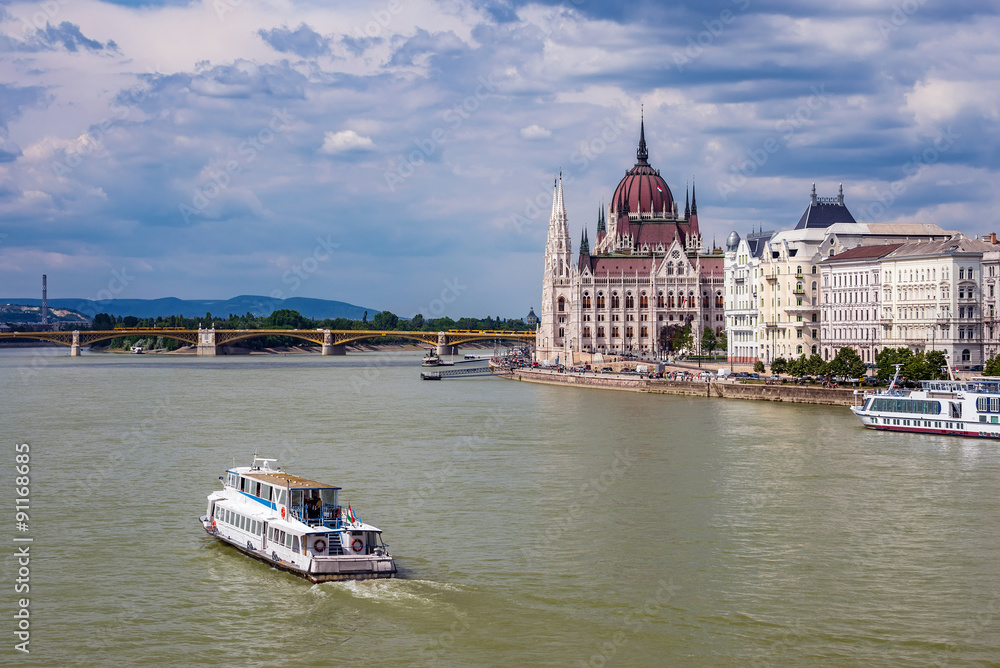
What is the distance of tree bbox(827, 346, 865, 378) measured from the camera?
247 ft

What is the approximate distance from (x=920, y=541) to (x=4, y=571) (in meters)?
21.2

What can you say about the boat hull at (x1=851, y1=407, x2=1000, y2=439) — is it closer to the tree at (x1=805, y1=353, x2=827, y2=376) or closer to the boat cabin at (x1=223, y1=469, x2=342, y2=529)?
the tree at (x1=805, y1=353, x2=827, y2=376)

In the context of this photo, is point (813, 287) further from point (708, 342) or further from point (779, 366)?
point (708, 342)

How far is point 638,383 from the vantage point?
305 ft

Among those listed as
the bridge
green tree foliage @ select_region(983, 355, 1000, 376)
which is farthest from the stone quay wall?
the bridge

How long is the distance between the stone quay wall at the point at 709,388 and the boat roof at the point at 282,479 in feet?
146

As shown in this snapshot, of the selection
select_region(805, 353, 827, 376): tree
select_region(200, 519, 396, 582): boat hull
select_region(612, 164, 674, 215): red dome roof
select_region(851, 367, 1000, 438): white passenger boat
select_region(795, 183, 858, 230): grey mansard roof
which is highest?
select_region(612, 164, 674, 215): red dome roof

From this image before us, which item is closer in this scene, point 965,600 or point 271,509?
point 965,600

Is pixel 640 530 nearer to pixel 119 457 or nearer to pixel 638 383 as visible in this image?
pixel 119 457

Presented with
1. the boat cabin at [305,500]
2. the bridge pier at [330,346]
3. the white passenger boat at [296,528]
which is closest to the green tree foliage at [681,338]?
the bridge pier at [330,346]

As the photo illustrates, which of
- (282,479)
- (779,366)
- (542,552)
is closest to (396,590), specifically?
(542,552)

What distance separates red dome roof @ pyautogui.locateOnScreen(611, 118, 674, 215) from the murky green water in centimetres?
11449

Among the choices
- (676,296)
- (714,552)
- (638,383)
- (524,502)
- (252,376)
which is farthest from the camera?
(676,296)

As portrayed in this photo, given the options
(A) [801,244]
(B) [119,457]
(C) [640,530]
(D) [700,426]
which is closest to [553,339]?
(A) [801,244]
